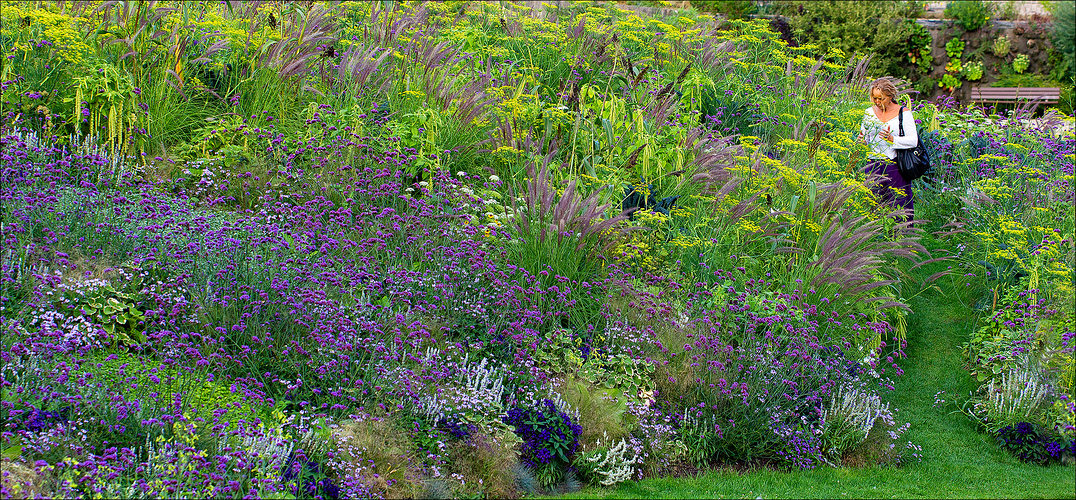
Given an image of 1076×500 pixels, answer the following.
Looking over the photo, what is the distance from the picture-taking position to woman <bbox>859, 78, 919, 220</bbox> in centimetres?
828

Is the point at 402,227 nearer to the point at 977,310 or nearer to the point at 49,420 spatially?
the point at 49,420

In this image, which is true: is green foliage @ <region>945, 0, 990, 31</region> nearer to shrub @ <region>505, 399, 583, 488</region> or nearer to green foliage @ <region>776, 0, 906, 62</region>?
green foliage @ <region>776, 0, 906, 62</region>

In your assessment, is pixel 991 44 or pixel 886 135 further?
pixel 991 44

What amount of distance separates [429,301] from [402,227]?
72cm

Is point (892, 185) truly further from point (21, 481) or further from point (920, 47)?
point (920, 47)

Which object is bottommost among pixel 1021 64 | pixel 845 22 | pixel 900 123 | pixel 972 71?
pixel 972 71

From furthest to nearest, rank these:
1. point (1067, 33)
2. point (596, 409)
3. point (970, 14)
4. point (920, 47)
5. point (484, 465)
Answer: point (970, 14) < point (920, 47) < point (1067, 33) < point (596, 409) < point (484, 465)

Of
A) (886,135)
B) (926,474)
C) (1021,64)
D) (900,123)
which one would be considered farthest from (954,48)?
(926,474)

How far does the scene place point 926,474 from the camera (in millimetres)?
5309

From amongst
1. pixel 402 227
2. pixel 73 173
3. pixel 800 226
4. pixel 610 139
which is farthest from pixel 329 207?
pixel 800 226

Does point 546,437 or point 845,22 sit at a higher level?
point 845,22

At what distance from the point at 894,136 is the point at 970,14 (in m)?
9.99

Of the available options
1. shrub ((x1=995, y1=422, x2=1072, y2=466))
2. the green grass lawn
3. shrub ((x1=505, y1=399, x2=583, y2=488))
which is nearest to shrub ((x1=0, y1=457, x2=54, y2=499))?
shrub ((x1=505, y1=399, x2=583, y2=488))

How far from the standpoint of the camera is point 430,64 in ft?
25.6
